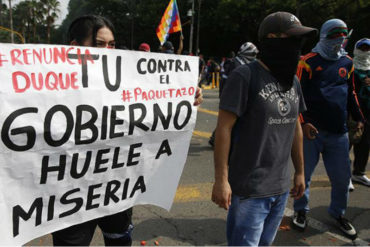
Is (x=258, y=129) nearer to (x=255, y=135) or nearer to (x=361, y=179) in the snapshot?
(x=255, y=135)

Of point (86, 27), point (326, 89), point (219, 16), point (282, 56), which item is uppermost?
point (219, 16)

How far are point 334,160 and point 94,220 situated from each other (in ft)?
7.21

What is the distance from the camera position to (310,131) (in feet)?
10.0

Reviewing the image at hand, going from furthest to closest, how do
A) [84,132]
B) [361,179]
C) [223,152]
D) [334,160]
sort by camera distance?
[361,179], [334,160], [223,152], [84,132]

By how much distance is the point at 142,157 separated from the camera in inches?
80.6

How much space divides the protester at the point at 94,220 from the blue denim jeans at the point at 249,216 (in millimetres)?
640

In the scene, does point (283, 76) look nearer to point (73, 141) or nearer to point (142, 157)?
point (142, 157)

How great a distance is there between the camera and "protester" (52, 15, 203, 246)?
1913 millimetres

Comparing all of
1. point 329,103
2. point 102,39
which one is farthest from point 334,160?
point 102,39

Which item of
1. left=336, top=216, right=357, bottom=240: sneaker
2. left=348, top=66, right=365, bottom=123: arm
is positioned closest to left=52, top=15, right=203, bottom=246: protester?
left=336, top=216, right=357, bottom=240: sneaker

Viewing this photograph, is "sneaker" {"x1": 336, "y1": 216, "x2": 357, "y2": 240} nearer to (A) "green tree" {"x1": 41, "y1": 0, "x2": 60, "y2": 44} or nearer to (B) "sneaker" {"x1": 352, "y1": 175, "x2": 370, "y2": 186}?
(B) "sneaker" {"x1": 352, "y1": 175, "x2": 370, "y2": 186}

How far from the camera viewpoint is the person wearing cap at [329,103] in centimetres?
300

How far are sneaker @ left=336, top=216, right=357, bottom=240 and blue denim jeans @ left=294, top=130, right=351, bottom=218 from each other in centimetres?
8

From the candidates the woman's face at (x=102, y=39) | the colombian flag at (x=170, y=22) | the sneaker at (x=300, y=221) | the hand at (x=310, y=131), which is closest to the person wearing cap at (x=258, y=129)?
the woman's face at (x=102, y=39)
